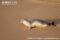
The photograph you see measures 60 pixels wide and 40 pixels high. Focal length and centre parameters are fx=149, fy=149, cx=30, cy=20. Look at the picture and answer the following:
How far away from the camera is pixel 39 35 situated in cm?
75

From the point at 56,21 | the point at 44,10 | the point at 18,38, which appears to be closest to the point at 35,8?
the point at 44,10

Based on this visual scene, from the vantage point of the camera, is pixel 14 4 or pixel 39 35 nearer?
pixel 39 35

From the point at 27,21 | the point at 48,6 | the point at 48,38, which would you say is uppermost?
the point at 48,6

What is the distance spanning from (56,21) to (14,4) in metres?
0.31

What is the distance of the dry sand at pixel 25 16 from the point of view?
2.46ft

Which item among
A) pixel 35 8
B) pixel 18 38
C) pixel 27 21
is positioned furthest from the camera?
pixel 35 8

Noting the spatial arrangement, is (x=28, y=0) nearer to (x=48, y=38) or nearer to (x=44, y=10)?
(x=44, y=10)

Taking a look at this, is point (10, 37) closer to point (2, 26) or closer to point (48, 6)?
point (2, 26)

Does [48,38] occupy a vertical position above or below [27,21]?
below

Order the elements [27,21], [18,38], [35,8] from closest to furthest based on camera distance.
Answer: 1. [18,38]
2. [27,21]
3. [35,8]

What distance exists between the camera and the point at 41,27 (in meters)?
0.81

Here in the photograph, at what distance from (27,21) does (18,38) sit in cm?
14

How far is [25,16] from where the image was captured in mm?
877

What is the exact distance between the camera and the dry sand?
2.46ft
